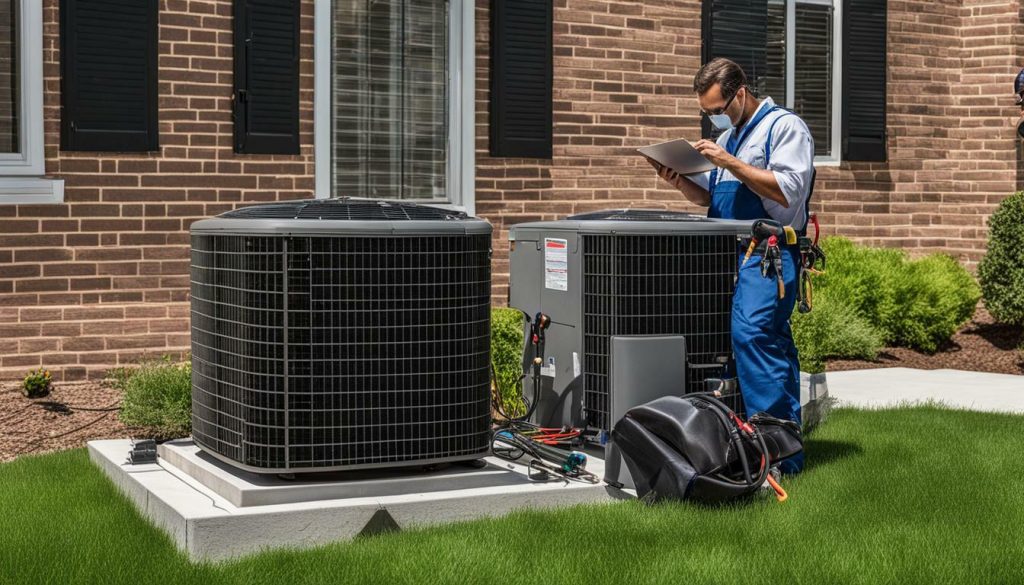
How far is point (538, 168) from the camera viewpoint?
1110cm

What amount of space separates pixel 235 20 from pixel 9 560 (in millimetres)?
5578

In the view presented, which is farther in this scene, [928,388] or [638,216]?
[928,388]

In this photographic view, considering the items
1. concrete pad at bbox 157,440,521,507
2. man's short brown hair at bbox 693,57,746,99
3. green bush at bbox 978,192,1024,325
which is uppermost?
man's short brown hair at bbox 693,57,746,99

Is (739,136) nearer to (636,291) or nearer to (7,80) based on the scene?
(636,291)

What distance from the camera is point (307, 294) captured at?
5.32 metres

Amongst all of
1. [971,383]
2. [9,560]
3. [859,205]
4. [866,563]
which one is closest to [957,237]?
[859,205]

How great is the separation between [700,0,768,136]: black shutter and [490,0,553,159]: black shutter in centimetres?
169

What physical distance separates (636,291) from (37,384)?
4.23 metres

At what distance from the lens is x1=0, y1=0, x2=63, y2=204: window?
8969mm

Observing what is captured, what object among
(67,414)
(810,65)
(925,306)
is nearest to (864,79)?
(810,65)

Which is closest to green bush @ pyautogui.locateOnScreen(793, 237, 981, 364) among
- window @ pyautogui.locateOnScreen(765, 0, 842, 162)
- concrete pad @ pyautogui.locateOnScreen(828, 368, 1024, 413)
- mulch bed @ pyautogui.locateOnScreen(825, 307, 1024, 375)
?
mulch bed @ pyautogui.locateOnScreen(825, 307, 1024, 375)

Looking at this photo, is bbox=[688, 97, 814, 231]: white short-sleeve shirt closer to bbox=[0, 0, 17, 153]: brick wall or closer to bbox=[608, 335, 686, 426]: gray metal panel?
bbox=[608, 335, 686, 426]: gray metal panel

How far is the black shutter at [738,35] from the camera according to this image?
11.9 metres

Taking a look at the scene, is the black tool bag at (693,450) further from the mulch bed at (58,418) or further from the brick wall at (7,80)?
the brick wall at (7,80)
